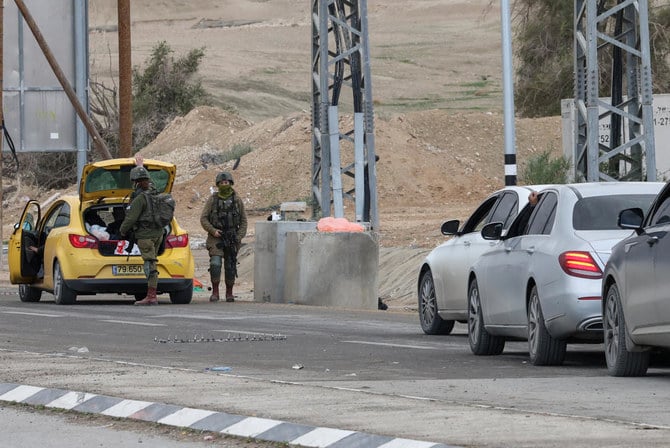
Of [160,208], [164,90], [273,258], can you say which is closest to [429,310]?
[160,208]

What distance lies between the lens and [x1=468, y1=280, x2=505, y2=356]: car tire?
48.7 feet

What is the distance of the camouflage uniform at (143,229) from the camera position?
23078 mm

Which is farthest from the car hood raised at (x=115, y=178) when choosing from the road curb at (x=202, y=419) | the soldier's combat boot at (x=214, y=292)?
the road curb at (x=202, y=419)

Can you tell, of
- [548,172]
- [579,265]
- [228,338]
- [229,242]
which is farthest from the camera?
[548,172]

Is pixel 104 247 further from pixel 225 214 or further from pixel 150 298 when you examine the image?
pixel 225 214

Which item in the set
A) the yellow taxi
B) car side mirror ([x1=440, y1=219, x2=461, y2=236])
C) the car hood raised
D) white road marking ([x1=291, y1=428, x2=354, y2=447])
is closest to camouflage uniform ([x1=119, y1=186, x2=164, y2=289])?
the yellow taxi

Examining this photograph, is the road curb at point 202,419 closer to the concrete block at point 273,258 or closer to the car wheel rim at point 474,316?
the car wheel rim at point 474,316

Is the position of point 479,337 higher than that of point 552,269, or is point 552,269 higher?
point 552,269

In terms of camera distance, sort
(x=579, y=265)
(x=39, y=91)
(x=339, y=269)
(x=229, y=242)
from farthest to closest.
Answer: (x=39, y=91), (x=339, y=269), (x=229, y=242), (x=579, y=265)

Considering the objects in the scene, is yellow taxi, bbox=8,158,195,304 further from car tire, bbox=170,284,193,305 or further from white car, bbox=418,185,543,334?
white car, bbox=418,185,543,334

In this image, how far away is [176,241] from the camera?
24172 mm

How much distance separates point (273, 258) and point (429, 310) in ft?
28.2

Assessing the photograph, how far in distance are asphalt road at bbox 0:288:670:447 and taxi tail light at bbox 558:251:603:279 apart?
741 mm

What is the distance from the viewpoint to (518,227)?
14562mm
